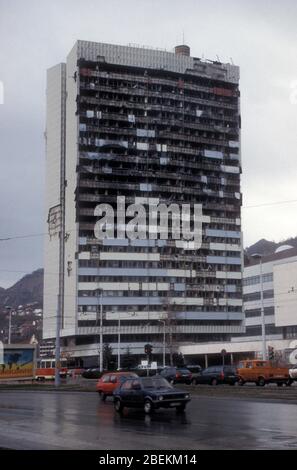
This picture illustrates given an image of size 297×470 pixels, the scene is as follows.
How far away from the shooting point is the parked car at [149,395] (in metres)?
24.0

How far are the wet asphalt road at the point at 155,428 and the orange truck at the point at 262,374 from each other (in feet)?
66.4

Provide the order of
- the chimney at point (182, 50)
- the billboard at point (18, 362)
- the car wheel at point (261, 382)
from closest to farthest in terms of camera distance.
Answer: the car wheel at point (261, 382), the billboard at point (18, 362), the chimney at point (182, 50)

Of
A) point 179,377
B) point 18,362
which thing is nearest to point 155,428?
point 179,377

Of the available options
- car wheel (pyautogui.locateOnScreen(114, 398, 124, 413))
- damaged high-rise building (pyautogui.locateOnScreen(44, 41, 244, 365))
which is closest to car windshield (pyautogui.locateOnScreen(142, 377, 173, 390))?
car wheel (pyautogui.locateOnScreen(114, 398, 124, 413))

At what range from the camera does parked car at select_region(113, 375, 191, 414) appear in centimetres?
2400

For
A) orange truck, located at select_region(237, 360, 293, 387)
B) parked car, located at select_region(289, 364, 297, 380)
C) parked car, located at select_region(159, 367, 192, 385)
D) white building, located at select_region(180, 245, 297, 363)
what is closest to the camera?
orange truck, located at select_region(237, 360, 293, 387)

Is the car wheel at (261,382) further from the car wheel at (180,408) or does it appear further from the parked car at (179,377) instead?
the car wheel at (180,408)

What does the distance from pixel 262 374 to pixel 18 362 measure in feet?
94.4

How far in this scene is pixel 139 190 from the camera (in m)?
132

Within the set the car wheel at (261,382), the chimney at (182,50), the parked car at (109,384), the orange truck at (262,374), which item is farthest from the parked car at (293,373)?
the chimney at (182,50)

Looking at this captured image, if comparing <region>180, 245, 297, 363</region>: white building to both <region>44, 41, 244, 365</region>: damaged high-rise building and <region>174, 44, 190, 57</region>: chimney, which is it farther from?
<region>174, 44, 190, 57</region>: chimney

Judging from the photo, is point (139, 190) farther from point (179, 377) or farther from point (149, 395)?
point (149, 395)

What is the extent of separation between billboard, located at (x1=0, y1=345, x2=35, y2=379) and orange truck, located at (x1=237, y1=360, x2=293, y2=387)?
82.4ft
